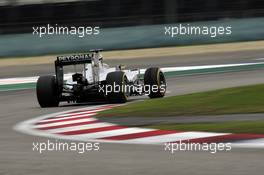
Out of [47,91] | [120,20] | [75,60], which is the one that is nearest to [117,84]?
[75,60]

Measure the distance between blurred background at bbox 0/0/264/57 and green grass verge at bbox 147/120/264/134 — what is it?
67.4ft

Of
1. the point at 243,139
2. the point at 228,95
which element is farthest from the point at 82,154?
the point at 228,95

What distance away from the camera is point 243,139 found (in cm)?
879

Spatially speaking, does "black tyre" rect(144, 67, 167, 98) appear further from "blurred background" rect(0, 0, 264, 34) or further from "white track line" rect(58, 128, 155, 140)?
"blurred background" rect(0, 0, 264, 34)

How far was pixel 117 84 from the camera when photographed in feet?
47.3

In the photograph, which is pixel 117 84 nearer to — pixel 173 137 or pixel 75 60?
pixel 75 60

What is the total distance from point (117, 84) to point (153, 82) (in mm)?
1147

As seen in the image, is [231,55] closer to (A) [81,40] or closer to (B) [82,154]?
(A) [81,40]

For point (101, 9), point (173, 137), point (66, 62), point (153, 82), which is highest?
point (101, 9)

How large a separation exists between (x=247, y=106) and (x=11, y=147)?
168 inches

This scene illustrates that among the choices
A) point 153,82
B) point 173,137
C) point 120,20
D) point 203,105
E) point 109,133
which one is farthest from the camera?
point 120,20

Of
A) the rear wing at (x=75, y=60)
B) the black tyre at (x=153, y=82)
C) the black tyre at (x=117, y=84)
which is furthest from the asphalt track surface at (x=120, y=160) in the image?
the black tyre at (x=153, y=82)

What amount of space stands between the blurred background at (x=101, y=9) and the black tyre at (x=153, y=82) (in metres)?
20.9

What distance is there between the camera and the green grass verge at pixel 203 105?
1170 centimetres
